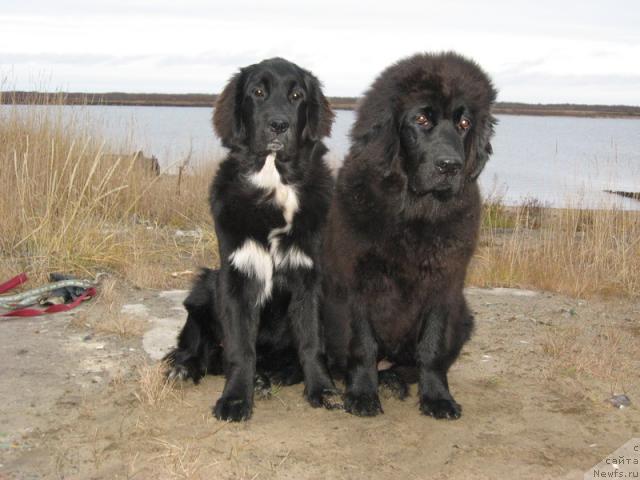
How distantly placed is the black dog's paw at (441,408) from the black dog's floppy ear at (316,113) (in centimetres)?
157

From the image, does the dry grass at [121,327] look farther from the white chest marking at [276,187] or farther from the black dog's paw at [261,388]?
the white chest marking at [276,187]

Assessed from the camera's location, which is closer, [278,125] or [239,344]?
[239,344]

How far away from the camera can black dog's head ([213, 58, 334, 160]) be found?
3824mm

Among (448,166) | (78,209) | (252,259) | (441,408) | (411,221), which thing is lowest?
(441,408)

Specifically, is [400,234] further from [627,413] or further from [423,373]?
[627,413]

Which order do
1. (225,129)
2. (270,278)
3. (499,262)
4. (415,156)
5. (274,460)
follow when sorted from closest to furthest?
1. (274,460)
2. (415,156)
3. (270,278)
4. (225,129)
5. (499,262)

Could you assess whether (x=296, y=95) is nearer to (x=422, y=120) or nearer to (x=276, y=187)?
(x=276, y=187)

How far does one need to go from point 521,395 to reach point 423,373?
2.12ft

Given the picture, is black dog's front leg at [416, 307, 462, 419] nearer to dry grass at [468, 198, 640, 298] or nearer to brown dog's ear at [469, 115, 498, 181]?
brown dog's ear at [469, 115, 498, 181]

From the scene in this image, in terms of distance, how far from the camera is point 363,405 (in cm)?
356

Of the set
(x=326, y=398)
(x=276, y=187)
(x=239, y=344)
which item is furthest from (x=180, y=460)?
(x=276, y=187)

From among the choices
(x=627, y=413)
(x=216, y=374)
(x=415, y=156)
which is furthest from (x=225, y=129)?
(x=627, y=413)

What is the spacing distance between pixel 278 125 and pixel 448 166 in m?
0.98

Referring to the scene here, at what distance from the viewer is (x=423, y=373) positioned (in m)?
3.63
